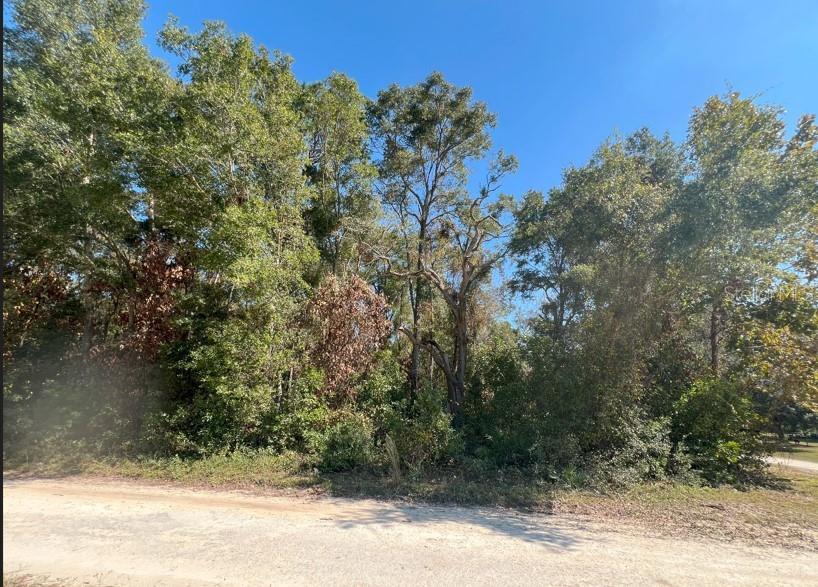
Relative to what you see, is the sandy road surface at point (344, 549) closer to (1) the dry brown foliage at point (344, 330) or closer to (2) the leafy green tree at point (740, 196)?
(1) the dry brown foliage at point (344, 330)

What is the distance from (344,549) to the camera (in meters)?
5.20

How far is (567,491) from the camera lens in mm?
7941

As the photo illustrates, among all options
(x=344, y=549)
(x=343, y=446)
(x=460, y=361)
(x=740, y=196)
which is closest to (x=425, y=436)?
(x=343, y=446)

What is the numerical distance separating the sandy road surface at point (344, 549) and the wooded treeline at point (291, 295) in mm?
2644

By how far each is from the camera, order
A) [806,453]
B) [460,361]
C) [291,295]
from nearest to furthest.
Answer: [291,295] → [460,361] → [806,453]

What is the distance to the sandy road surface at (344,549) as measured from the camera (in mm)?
4617

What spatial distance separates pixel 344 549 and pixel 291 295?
748 cm

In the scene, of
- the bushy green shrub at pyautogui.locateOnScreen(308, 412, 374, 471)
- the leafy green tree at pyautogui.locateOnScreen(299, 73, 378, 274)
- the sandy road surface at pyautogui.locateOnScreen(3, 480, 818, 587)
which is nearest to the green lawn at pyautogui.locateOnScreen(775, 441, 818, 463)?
the sandy road surface at pyautogui.locateOnScreen(3, 480, 818, 587)

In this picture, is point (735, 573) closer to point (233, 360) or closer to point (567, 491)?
point (567, 491)

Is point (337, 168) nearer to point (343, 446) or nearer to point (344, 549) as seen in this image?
point (343, 446)

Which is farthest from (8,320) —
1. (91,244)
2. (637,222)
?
(637,222)

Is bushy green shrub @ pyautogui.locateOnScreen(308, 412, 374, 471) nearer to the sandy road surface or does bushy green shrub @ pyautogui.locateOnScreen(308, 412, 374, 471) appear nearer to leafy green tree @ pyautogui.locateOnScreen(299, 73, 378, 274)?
the sandy road surface

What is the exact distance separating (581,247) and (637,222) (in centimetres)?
187

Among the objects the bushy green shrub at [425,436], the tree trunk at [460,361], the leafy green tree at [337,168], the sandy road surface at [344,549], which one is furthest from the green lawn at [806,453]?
the leafy green tree at [337,168]
